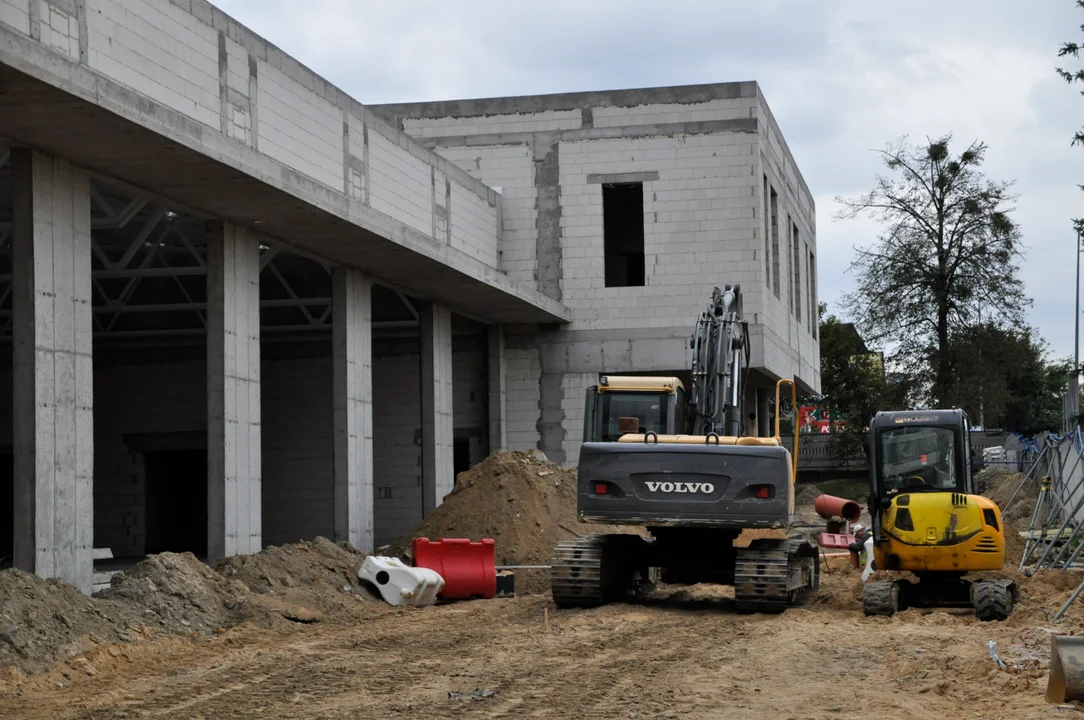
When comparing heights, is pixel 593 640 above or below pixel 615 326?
below

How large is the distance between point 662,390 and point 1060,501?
11.8m

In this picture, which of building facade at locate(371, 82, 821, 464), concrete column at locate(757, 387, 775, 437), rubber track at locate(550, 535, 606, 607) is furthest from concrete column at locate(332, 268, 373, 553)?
concrete column at locate(757, 387, 775, 437)

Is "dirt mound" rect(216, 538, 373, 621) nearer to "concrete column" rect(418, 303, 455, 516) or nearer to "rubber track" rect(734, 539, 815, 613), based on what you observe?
"rubber track" rect(734, 539, 815, 613)

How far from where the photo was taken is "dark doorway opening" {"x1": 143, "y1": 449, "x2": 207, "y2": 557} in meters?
33.8

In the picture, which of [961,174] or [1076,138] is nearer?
[1076,138]

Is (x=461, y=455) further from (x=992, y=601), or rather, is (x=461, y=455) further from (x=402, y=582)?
(x=992, y=601)

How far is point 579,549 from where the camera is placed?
18.0 metres

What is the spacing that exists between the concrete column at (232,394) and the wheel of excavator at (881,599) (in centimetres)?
871

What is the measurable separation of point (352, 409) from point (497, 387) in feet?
28.8

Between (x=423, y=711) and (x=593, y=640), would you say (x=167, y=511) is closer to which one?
(x=593, y=640)

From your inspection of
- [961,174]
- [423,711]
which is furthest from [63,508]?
[961,174]

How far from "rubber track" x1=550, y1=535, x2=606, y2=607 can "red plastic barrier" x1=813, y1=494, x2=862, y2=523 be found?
350cm

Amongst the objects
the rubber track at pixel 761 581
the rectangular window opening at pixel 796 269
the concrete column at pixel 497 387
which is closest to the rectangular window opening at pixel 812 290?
the rectangular window opening at pixel 796 269

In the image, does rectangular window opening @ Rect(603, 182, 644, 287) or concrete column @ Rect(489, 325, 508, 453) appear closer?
concrete column @ Rect(489, 325, 508, 453)
